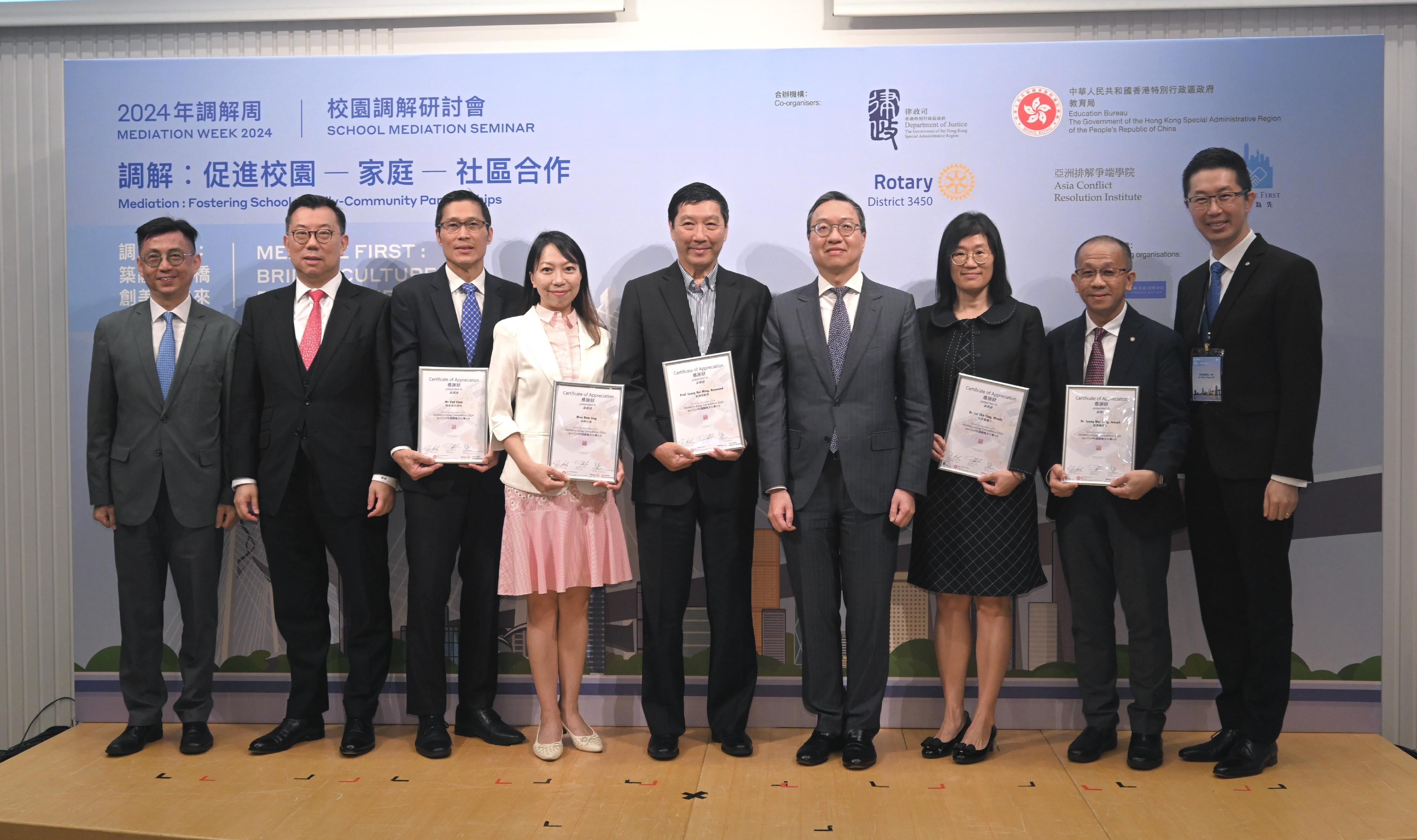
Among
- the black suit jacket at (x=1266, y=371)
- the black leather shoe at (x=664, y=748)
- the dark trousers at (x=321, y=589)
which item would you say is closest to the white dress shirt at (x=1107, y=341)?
the black suit jacket at (x=1266, y=371)

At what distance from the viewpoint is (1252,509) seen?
3.25 m

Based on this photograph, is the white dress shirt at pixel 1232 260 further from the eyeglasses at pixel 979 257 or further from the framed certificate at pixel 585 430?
the framed certificate at pixel 585 430

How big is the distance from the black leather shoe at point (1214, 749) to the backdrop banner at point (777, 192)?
343mm

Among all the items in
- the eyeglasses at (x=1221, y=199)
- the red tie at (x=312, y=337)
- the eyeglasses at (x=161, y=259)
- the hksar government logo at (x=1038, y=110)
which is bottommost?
the red tie at (x=312, y=337)

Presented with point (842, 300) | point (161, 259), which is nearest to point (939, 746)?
point (842, 300)

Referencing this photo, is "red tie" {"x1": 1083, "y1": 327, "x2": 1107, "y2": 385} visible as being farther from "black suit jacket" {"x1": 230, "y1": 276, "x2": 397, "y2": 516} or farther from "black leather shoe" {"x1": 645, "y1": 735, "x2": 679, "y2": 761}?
"black suit jacket" {"x1": 230, "y1": 276, "x2": 397, "y2": 516}

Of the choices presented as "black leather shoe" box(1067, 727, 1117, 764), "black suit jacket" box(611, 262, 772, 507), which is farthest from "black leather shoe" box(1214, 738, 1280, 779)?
"black suit jacket" box(611, 262, 772, 507)

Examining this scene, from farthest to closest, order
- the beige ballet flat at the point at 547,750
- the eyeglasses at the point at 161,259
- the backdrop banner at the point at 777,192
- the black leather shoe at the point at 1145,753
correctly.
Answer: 1. the backdrop banner at the point at 777,192
2. the eyeglasses at the point at 161,259
3. the beige ballet flat at the point at 547,750
4. the black leather shoe at the point at 1145,753

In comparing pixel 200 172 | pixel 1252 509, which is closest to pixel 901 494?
pixel 1252 509

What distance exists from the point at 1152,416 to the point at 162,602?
379 centimetres

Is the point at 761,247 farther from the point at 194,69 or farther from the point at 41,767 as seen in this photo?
the point at 41,767

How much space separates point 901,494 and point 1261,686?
1.44 m

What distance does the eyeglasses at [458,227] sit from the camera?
3490 millimetres

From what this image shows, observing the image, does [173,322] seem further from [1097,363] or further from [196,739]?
[1097,363]
